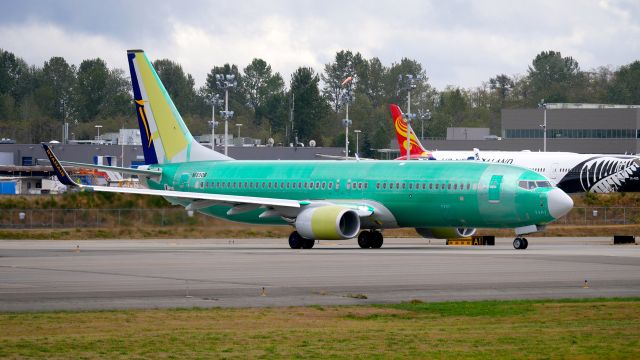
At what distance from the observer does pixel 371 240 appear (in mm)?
53531

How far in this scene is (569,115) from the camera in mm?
146500

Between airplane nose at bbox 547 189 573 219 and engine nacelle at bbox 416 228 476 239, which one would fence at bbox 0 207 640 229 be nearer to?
engine nacelle at bbox 416 228 476 239

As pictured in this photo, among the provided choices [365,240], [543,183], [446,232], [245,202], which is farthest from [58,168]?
[543,183]

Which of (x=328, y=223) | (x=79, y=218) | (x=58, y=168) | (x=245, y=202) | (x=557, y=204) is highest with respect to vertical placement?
(x=58, y=168)

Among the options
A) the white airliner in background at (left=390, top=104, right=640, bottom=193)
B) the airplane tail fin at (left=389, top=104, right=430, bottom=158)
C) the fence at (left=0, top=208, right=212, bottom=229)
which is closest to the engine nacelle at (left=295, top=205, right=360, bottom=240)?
the fence at (left=0, top=208, right=212, bottom=229)

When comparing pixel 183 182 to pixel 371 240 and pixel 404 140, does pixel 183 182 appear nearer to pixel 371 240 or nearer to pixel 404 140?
pixel 371 240

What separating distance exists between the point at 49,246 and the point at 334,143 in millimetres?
113830

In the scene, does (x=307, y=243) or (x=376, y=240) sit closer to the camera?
(x=307, y=243)

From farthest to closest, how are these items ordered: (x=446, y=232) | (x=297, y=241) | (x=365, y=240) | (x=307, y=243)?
(x=446, y=232) → (x=365, y=240) → (x=307, y=243) → (x=297, y=241)

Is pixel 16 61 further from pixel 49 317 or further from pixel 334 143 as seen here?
pixel 49 317

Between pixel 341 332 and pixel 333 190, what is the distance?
33.0 metres

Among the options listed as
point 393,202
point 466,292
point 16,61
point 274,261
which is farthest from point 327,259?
point 16,61

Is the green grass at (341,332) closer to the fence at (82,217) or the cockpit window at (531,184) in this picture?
the cockpit window at (531,184)

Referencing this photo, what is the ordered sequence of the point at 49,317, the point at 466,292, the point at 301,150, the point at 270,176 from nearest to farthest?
1. the point at 49,317
2. the point at 466,292
3. the point at 270,176
4. the point at 301,150
